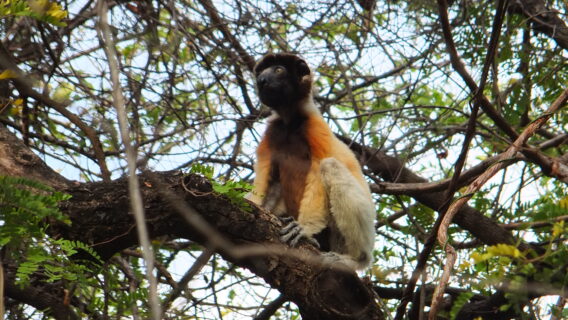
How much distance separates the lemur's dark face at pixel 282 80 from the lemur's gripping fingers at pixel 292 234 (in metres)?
1.46

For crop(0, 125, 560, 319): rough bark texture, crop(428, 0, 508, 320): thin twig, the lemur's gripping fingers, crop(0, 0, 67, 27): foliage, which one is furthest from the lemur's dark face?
crop(428, 0, 508, 320): thin twig

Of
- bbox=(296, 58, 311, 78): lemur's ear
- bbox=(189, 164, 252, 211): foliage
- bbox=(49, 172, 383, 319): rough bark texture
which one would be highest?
bbox=(296, 58, 311, 78): lemur's ear

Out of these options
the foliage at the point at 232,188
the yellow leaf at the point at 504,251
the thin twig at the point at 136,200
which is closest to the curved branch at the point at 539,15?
the foliage at the point at 232,188

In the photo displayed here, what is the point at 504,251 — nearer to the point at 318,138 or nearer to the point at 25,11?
the point at 25,11

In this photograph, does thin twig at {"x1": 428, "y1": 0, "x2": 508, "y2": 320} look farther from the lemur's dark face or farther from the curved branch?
the curved branch

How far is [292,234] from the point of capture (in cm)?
517

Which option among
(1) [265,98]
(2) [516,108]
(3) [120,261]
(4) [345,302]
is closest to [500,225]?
(2) [516,108]

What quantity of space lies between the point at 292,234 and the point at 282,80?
6.46ft

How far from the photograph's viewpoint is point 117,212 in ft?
14.6

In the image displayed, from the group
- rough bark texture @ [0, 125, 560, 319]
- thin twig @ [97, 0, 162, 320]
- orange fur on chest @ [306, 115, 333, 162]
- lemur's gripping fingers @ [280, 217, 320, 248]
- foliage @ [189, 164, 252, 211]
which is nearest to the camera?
thin twig @ [97, 0, 162, 320]

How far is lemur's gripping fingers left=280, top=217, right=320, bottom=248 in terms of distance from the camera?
16.0 ft

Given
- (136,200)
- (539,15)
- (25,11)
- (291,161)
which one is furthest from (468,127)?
(539,15)

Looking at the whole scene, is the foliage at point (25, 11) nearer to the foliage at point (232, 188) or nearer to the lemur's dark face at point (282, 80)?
the foliage at point (232, 188)

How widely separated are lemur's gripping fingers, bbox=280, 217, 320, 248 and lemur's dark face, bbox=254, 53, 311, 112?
146 centimetres
